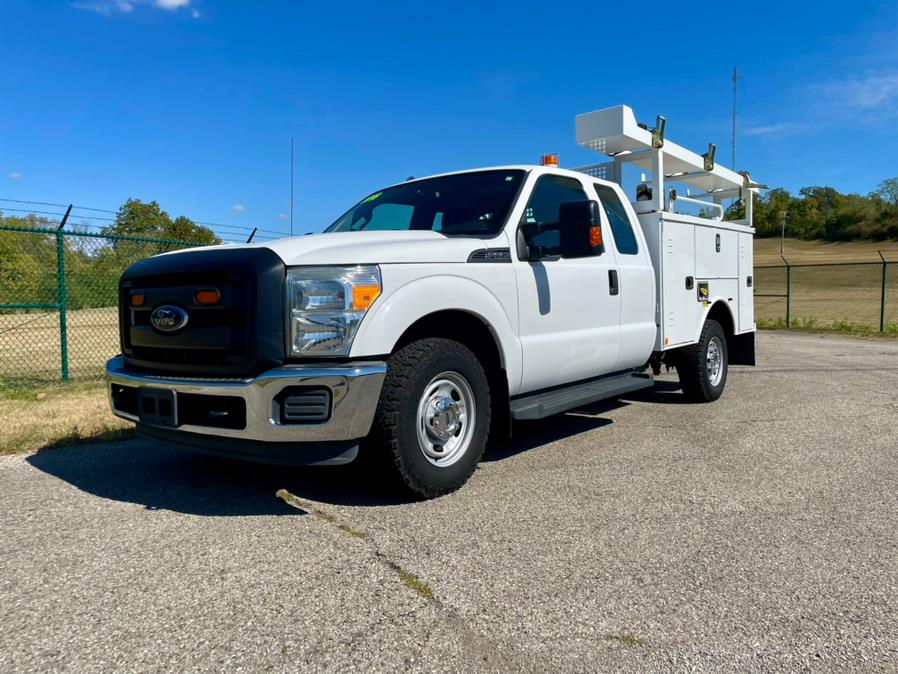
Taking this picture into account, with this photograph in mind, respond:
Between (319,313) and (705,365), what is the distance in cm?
488

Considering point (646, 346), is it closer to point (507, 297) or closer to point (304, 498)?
point (507, 297)

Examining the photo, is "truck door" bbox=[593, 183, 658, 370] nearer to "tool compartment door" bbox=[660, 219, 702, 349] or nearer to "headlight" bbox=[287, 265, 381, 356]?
"tool compartment door" bbox=[660, 219, 702, 349]

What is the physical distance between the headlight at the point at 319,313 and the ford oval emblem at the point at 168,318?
0.69m

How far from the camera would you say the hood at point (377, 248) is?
335 centimetres

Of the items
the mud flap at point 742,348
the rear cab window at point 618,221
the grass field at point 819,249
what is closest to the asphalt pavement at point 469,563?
the rear cab window at point 618,221


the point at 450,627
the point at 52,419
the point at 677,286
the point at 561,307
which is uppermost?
the point at 677,286

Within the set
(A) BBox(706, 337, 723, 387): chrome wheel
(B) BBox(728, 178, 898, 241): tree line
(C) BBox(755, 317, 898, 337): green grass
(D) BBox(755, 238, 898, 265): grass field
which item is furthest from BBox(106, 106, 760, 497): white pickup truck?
(B) BBox(728, 178, 898, 241): tree line

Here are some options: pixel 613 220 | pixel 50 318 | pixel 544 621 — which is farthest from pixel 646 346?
pixel 50 318

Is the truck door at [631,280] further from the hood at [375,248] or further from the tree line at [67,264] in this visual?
the tree line at [67,264]

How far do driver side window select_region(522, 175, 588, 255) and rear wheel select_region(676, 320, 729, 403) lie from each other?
8.03 ft

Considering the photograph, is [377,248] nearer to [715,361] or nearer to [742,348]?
[715,361]

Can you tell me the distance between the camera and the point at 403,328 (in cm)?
349

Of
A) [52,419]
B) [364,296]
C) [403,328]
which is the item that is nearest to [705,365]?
[403,328]

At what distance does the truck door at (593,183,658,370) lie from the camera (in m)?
5.34
